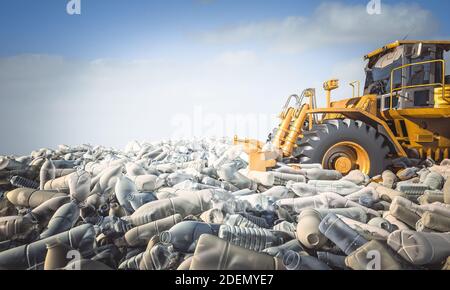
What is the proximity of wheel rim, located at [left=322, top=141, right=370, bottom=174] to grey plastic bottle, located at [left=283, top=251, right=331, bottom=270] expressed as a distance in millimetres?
2505

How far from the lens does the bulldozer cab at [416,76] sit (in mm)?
4320

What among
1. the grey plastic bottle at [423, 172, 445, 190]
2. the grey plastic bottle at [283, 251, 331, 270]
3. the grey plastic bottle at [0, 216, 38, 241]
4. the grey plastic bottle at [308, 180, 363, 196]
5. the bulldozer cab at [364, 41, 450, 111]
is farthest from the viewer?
the bulldozer cab at [364, 41, 450, 111]

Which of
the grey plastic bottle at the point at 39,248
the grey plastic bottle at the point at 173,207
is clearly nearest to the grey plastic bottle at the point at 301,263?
the grey plastic bottle at the point at 173,207

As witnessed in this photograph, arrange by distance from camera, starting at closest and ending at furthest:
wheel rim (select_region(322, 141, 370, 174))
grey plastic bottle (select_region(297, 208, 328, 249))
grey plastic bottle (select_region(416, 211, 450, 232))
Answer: grey plastic bottle (select_region(297, 208, 328, 249)) < grey plastic bottle (select_region(416, 211, 450, 232)) < wheel rim (select_region(322, 141, 370, 174))

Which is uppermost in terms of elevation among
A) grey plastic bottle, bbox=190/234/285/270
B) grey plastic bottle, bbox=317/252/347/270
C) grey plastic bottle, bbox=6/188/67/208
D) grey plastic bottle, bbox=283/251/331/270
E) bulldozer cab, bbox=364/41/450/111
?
bulldozer cab, bbox=364/41/450/111

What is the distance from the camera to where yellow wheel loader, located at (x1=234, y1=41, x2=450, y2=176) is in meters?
3.84

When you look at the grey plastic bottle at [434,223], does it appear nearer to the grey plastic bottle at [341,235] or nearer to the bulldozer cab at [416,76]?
the grey plastic bottle at [341,235]

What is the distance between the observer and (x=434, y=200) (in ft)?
8.52

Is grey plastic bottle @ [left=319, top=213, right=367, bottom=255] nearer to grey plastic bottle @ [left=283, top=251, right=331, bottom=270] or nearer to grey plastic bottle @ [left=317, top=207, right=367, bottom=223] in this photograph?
grey plastic bottle @ [left=283, top=251, right=331, bottom=270]

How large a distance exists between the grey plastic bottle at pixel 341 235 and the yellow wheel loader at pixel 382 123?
1650 millimetres

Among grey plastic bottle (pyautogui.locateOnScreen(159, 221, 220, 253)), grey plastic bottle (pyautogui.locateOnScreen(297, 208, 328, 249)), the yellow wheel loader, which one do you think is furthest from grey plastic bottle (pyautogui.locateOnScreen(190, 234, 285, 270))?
the yellow wheel loader

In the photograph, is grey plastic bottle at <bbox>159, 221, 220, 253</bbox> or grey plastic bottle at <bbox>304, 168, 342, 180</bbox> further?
grey plastic bottle at <bbox>304, 168, 342, 180</bbox>
